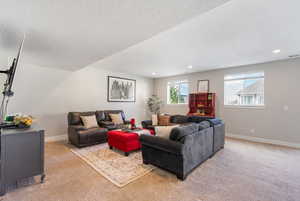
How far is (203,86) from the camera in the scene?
5.73 metres

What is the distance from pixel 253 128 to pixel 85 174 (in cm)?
511

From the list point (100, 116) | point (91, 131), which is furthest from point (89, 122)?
point (100, 116)

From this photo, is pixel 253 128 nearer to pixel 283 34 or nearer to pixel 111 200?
pixel 283 34

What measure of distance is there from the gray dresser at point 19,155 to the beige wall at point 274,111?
545 cm

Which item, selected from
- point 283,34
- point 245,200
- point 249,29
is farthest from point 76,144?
point 283,34

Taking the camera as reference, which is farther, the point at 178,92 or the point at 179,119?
the point at 178,92

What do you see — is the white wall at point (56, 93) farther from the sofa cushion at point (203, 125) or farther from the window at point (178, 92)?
the sofa cushion at point (203, 125)

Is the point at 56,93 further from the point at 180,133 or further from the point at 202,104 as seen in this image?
the point at 202,104

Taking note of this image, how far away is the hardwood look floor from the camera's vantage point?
1821 mm

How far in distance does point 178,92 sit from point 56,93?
5.03 meters

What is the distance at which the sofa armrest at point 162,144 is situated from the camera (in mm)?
2150

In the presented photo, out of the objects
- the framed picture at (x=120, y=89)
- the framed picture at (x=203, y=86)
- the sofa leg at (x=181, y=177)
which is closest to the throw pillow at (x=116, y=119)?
the framed picture at (x=120, y=89)

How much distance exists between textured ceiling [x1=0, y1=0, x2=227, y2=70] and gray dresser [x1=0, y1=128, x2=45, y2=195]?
1.51m

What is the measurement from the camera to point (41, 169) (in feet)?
6.84
